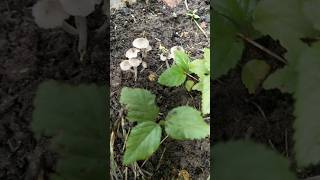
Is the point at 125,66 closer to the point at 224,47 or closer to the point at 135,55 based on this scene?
the point at 135,55

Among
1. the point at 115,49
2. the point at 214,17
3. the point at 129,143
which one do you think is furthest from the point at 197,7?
the point at 129,143

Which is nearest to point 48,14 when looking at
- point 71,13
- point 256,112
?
point 71,13

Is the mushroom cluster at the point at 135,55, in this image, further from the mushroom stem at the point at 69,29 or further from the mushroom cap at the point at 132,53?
the mushroom stem at the point at 69,29

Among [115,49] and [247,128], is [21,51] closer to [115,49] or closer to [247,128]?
[115,49]

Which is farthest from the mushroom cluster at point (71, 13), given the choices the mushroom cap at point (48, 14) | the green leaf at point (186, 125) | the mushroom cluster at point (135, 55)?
the green leaf at point (186, 125)

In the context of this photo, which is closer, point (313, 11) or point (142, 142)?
point (313, 11)

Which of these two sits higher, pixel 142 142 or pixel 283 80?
pixel 283 80
